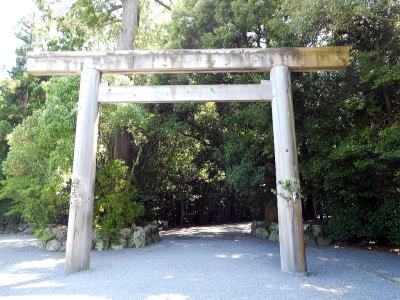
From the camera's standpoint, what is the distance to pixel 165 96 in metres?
4.71

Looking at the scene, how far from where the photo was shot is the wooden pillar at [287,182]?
4121 millimetres

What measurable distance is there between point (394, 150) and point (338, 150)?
92 centimetres

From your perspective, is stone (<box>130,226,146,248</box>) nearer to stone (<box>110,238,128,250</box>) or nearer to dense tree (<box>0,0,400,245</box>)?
stone (<box>110,238,128,250</box>)

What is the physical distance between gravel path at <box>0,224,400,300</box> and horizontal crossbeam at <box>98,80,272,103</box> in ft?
9.15

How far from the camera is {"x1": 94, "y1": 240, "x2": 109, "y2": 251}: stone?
22.2 ft

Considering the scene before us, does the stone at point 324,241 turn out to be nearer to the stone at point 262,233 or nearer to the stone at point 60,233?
the stone at point 262,233

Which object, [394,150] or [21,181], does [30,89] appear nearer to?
[21,181]

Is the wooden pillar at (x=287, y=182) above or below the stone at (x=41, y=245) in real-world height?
above

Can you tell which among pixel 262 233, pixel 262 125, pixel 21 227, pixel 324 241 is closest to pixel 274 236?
pixel 262 233

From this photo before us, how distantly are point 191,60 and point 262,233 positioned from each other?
5.93 metres

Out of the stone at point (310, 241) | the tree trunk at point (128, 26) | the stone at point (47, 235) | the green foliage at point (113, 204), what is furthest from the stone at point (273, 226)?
the tree trunk at point (128, 26)

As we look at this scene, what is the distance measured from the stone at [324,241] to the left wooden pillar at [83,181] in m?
5.71

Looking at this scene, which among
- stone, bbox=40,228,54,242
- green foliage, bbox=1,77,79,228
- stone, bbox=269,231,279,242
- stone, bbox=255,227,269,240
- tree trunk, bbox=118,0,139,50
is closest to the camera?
green foliage, bbox=1,77,79,228

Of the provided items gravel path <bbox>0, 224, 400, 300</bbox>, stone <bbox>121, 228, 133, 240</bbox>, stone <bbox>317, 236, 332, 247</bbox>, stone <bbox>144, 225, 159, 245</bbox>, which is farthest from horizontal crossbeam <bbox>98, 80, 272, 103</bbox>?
stone <bbox>317, 236, 332, 247</bbox>
